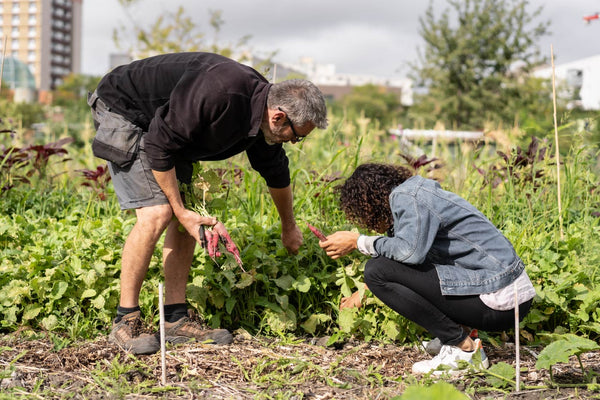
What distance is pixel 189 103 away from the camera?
2.23 meters

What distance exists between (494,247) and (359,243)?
0.58 meters


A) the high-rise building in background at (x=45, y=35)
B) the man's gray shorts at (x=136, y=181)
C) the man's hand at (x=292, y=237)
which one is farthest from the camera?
the high-rise building in background at (x=45, y=35)

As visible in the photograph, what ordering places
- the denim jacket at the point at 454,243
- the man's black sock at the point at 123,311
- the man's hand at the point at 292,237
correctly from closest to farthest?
the denim jacket at the point at 454,243 → the man's black sock at the point at 123,311 → the man's hand at the point at 292,237

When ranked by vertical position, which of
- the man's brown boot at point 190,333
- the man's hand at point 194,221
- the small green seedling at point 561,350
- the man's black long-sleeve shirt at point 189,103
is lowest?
the man's brown boot at point 190,333

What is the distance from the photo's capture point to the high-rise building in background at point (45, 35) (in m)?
79.4

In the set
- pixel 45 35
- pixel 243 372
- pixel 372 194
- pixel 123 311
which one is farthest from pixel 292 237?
pixel 45 35

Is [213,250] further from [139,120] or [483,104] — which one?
[483,104]

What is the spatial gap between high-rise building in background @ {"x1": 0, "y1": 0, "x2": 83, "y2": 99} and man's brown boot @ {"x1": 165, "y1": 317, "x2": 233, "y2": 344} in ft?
274

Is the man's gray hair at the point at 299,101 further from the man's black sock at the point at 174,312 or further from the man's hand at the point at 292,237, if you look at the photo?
the man's black sock at the point at 174,312

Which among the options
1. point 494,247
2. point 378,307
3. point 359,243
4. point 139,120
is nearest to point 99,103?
point 139,120

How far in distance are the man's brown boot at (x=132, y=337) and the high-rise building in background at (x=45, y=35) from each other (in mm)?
83588

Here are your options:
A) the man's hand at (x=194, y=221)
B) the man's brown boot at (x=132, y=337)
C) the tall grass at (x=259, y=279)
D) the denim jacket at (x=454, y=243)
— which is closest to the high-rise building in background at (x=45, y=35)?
the tall grass at (x=259, y=279)

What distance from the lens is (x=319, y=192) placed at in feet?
12.0

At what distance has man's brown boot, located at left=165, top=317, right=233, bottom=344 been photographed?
2.71 m
